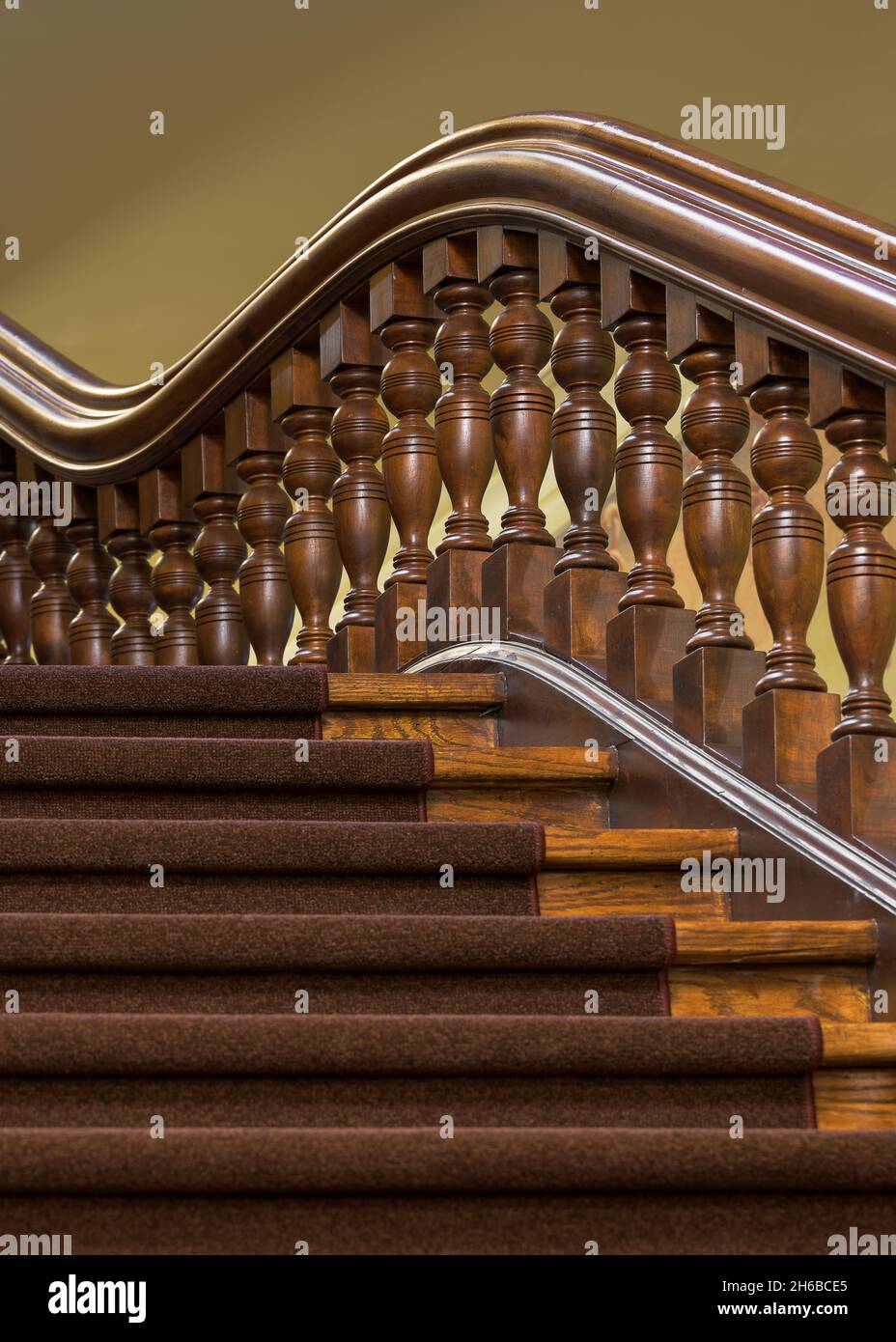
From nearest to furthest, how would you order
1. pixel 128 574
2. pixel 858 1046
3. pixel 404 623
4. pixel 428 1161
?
pixel 428 1161 < pixel 858 1046 < pixel 404 623 < pixel 128 574

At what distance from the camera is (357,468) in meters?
2.98

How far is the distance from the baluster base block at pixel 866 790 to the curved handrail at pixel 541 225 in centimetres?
43

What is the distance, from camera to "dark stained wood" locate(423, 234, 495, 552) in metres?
2.80

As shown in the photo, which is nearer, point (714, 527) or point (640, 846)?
point (640, 846)

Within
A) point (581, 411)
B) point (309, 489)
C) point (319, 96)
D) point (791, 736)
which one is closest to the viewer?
point (791, 736)

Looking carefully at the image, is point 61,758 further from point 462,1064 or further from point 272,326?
point 272,326

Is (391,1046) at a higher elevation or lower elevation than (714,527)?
lower

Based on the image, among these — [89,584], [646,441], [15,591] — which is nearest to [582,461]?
[646,441]

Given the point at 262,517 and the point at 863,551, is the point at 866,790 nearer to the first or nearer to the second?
the point at 863,551

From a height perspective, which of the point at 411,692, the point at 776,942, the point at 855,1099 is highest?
the point at 411,692

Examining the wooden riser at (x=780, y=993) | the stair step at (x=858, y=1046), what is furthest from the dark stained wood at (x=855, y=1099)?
the wooden riser at (x=780, y=993)

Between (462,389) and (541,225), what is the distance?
11.8 inches

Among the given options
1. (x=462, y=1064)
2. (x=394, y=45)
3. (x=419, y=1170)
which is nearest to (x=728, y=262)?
(x=462, y=1064)

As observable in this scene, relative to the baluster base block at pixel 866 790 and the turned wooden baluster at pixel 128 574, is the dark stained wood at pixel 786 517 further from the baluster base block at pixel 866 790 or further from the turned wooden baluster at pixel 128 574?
the turned wooden baluster at pixel 128 574
